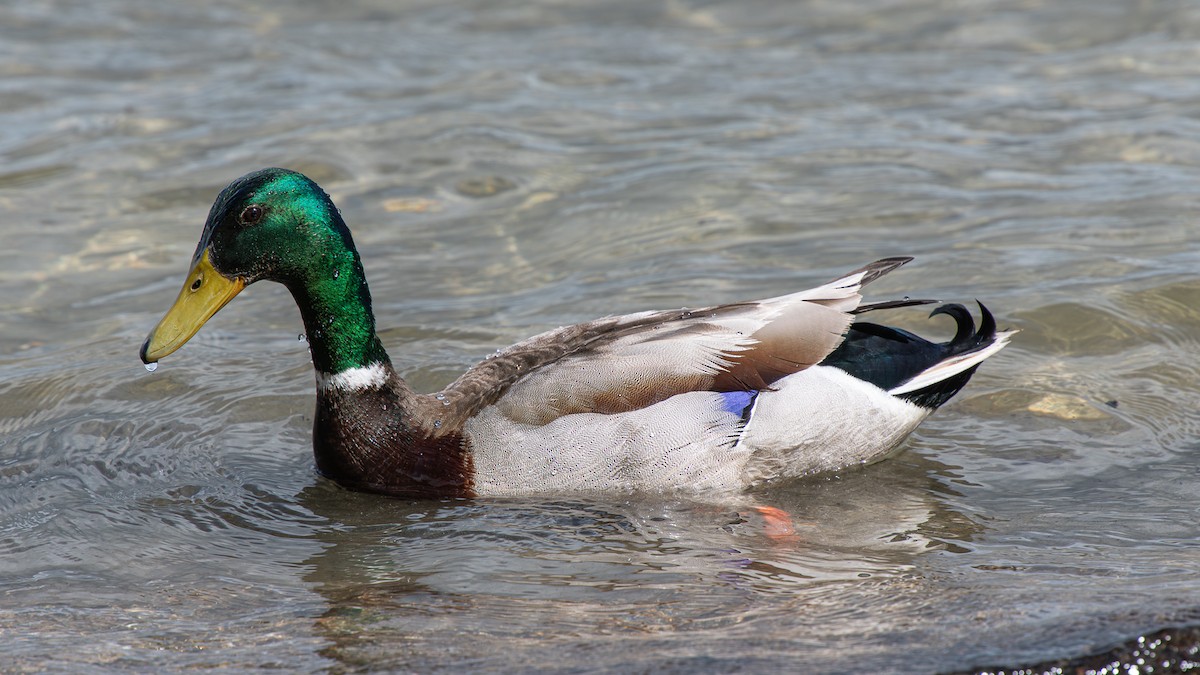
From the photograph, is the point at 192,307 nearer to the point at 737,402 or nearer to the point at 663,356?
the point at 663,356

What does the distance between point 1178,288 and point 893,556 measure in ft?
10.7

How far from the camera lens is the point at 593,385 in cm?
A: 548

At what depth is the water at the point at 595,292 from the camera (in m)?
4.43

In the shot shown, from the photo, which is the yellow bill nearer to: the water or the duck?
the duck

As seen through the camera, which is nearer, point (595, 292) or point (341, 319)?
point (341, 319)

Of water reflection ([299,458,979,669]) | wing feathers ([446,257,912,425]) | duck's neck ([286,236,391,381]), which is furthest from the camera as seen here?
duck's neck ([286,236,391,381])

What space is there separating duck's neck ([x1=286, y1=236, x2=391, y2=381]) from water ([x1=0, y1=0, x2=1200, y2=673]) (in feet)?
1.77

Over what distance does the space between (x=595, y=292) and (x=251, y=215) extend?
8.95 feet

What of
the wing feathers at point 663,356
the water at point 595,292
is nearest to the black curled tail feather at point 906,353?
the wing feathers at point 663,356

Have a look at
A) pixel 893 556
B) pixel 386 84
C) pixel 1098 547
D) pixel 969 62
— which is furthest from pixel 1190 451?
pixel 386 84

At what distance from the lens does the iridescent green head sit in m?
5.53

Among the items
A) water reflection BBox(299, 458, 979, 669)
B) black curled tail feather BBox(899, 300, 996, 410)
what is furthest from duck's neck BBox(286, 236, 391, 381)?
black curled tail feather BBox(899, 300, 996, 410)

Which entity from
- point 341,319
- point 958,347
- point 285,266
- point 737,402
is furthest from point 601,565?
point 958,347

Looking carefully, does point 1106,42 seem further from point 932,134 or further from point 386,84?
point 386,84
